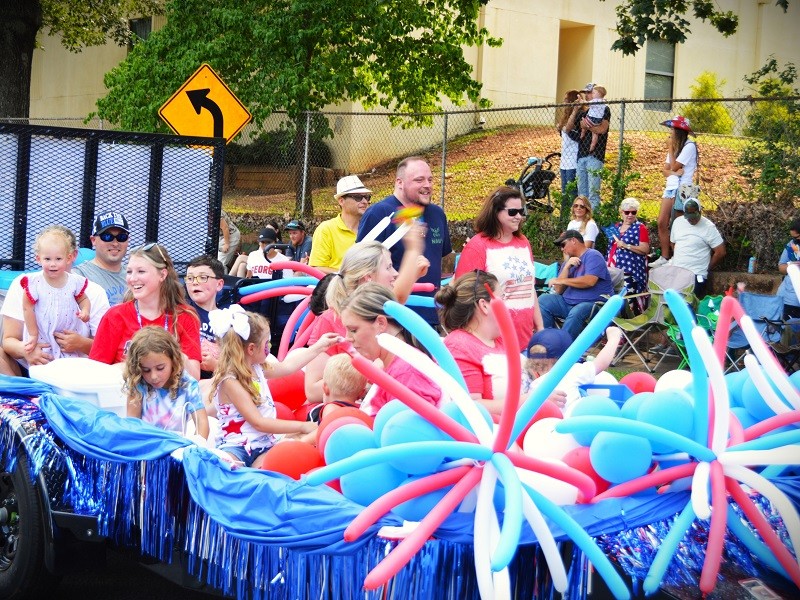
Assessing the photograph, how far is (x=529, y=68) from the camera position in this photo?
76.7 feet

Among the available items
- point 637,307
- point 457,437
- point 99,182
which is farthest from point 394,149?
point 457,437

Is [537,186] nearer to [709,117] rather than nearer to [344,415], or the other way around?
[709,117]

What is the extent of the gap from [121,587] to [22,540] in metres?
0.90

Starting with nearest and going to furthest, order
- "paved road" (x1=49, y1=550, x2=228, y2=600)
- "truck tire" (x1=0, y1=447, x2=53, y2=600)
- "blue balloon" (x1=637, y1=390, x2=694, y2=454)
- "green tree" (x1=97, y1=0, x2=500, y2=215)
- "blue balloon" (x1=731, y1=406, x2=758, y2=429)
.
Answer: "blue balloon" (x1=637, y1=390, x2=694, y2=454), "blue balloon" (x1=731, y1=406, x2=758, y2=429), "truck tire" (x1=0, y1=447, x2=53, y2=600), "paved road" (x1=49, y1=550, x2=228, y2=600), "green tree" (x1=97, y1=0, x2=500, y2=215)

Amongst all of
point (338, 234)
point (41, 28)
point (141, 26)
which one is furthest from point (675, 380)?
point (141, 26)

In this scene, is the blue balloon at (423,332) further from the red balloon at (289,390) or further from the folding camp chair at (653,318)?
the folding camp chair at (653,318)

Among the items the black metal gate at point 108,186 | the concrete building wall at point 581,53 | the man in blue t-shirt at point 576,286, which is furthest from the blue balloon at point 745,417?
the concrete building wall at point 581,53

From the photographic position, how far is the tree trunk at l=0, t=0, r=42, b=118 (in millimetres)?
18578

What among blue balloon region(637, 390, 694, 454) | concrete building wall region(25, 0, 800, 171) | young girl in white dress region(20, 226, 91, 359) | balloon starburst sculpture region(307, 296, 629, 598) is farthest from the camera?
concrete building wall region(25, 0, 800, 171)

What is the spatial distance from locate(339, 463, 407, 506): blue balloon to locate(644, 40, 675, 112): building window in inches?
878

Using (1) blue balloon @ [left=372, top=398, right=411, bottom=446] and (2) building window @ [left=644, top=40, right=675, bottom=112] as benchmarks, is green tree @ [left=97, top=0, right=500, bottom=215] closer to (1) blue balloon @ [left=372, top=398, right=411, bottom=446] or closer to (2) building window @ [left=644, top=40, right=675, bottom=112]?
(2) building window @ [left=644, top=40, right=675, bottom=112]

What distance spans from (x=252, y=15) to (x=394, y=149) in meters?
3.57

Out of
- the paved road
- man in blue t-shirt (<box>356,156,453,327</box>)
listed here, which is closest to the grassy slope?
man in blue t-shirt (<box>356,156,453,327</box>)

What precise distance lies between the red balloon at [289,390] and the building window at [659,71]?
65.8 ft
